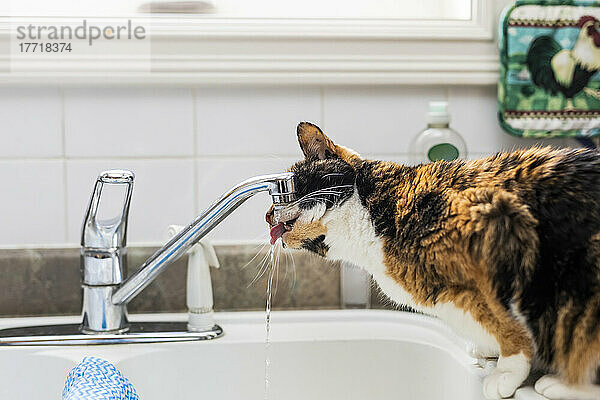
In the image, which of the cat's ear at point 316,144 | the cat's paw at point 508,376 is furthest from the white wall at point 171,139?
the cat's paw at point 508,376

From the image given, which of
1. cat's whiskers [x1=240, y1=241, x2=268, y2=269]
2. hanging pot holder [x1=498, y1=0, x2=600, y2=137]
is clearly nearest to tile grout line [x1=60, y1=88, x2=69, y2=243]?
cat's whiskers [x1=240, y1=241, x2=268, y2=269]

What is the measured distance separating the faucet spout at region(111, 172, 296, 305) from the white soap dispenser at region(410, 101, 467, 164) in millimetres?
379

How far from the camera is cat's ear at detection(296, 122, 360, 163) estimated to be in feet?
2.80

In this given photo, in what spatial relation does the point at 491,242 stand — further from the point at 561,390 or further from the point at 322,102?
the point at 322,102

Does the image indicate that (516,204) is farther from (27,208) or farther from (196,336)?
(27,208)

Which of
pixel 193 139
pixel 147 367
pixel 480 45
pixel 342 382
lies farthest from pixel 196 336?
pixel 480 45

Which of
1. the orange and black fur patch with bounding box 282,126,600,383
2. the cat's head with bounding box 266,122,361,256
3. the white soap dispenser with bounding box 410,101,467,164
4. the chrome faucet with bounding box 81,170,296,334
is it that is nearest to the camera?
the orange and black fur patch with bounding box 282,126,600,383

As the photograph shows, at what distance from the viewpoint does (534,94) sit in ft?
3.92

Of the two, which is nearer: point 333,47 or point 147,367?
point 147,367

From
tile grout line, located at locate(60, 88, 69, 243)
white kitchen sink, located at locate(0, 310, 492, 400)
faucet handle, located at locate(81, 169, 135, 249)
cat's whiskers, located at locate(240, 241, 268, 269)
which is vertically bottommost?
white kitchen sink, located at locate(0, 310, 492, 400)

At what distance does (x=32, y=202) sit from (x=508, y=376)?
80 cm

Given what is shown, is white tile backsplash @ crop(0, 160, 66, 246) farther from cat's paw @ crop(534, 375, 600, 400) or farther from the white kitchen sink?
cat's paw @ crop(534, 375, 600, 400)

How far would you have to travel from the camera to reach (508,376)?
0.74 m

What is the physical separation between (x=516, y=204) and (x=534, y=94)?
1.80 feet
